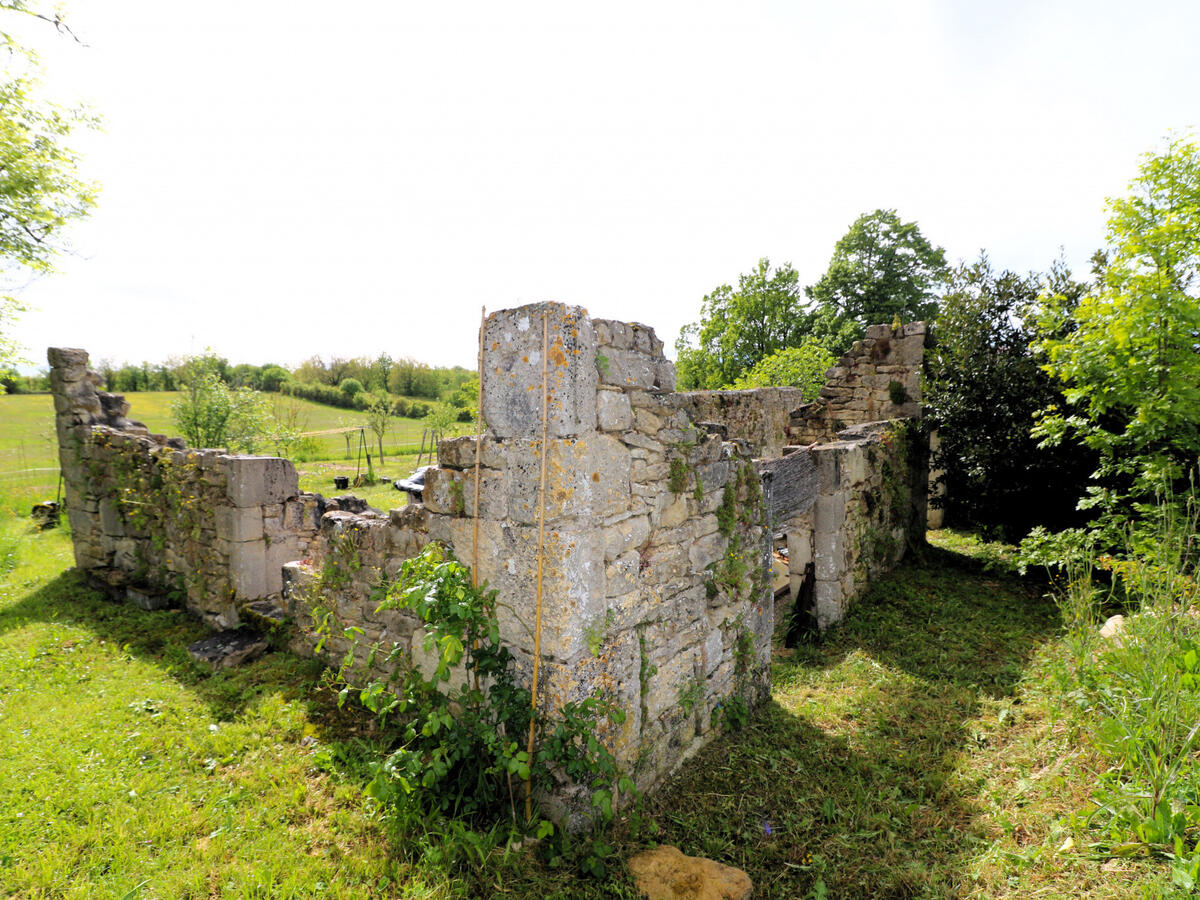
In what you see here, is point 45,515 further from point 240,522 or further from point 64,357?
point 240,522

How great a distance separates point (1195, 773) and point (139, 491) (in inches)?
402

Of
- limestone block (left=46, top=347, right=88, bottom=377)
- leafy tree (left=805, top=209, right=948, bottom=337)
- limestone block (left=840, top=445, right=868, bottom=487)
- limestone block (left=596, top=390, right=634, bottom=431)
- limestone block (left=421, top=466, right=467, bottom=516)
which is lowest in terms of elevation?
limestone block (left=840, top=445, right=868, bottom=487)

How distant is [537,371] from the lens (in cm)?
296

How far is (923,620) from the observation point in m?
6.75

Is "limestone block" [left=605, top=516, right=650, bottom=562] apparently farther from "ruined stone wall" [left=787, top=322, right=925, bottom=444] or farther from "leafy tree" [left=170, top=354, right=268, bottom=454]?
"leafy tree" [left=170, top=354, right=268, bottom=454]

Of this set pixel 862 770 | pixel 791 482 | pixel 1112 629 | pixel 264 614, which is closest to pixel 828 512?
pixel 791 482

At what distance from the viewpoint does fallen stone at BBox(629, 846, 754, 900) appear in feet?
8.92

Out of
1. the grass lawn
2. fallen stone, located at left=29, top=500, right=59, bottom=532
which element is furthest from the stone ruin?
fallen stone, located at left=29, top=500, right=59, bottom=532

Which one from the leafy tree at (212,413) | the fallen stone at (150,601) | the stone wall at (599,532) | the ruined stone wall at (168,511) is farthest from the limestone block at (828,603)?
the leafy tree at (212,413)

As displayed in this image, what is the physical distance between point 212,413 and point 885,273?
24660 millimetres

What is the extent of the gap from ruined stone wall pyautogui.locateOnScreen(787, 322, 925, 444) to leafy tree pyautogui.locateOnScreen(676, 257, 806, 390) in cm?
1461

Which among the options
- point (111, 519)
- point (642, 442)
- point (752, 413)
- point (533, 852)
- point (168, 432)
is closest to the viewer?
point (533, 852)

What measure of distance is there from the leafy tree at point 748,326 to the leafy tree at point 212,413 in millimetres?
17936

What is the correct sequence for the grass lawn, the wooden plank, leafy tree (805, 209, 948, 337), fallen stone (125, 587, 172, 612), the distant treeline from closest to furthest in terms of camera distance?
1. the grass lawn
2. the wooden plank
3. fallen stone (125, 587, 172, 612)
4. leafy tree (805, 209, 948, 337)
5. the distant treeline
